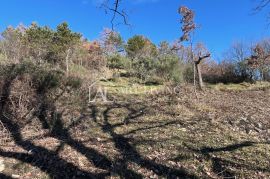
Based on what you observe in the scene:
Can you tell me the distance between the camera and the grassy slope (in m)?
4.73

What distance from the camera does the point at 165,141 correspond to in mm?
5980

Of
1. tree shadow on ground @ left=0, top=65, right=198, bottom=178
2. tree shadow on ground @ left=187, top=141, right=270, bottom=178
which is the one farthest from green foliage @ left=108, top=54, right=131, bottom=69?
tree shadow on ground @ left=187, top=141, right=270, bottom=178

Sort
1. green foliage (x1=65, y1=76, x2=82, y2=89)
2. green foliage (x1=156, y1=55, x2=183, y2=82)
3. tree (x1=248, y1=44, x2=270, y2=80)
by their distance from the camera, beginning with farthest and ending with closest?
tree (x1=248, y1=44, x2=270, y2=80) → green foliage (x1=156, y1=55, x2=183, y2=82) → green foliage (x1=65, y1=76, x2=82, y2=89)

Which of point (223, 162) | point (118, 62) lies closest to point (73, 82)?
point (223, 162)

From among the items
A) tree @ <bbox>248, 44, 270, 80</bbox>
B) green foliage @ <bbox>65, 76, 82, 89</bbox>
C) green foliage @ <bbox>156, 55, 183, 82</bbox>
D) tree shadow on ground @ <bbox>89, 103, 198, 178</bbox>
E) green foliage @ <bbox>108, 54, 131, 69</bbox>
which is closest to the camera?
tree shadow on ground @ <bbox>89, 103, 198, 178</bbox>

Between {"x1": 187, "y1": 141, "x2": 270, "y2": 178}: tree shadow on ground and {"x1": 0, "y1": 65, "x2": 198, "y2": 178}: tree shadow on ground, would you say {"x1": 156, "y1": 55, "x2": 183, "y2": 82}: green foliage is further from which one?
{"x1": 187, "y1": 141, "x2": 270, "y2": 178}: tree shadow on ground

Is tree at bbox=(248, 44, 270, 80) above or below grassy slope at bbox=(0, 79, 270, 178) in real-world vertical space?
above

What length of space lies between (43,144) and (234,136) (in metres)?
3.83

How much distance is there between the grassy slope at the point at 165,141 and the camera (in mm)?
4734

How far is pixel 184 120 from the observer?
758 centimetres

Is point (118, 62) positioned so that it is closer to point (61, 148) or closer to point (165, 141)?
point (165, 141)

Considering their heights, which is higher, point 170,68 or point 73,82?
point 170,68

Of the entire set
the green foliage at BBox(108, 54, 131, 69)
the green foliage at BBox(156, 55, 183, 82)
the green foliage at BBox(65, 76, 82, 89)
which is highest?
the green foliage at BBox(108, 54, 131, 69)

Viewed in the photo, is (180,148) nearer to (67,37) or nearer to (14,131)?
(14,131)
